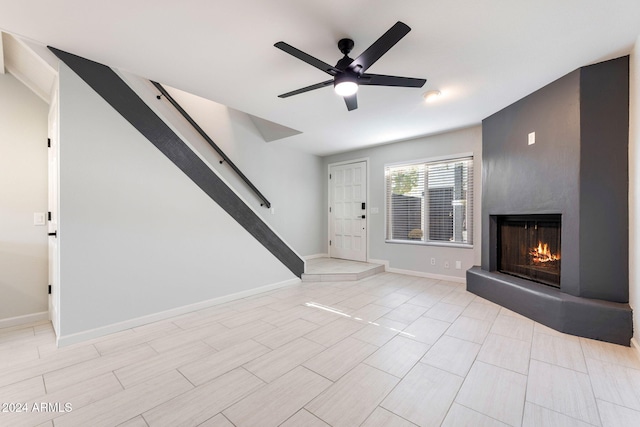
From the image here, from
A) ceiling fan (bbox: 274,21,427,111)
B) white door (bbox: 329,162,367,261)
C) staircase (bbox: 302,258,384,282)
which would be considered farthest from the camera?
white door (bbox: 329,162,367,261)

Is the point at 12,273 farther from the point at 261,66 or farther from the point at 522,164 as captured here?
the point at 522,164

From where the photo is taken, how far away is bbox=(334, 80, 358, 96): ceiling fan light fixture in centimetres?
220

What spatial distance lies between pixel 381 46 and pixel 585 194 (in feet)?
8.25

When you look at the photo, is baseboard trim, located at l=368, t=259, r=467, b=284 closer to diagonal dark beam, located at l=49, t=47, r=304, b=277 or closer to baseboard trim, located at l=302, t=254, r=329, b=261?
baseboard trim, located at l=302, t=254, r=329, b=261

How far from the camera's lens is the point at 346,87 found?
224 cm

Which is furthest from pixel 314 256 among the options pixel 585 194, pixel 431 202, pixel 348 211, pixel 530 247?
pixel 585 194

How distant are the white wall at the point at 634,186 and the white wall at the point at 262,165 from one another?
4591 mm

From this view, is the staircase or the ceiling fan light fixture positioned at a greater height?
the ceiling fan light fixture

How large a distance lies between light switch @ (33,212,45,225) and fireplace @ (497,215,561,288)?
5806 millimetres

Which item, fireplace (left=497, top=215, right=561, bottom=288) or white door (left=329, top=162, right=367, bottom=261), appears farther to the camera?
white door (left=329, top=162, right=367, bottom=261)

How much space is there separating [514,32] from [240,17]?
213cm

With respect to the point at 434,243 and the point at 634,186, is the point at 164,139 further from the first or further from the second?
the point at 634,186

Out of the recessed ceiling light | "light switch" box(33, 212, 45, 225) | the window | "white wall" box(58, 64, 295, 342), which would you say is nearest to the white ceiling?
the recessed ceiling light

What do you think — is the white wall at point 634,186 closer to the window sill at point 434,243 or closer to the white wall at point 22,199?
the window sill at point 434,243
